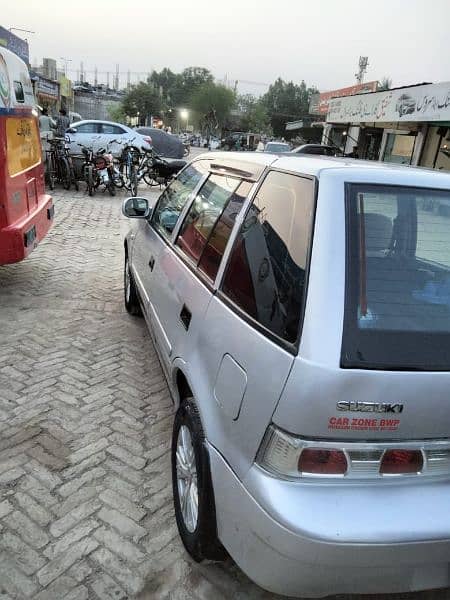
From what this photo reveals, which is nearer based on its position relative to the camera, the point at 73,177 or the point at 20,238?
the point at 20,238

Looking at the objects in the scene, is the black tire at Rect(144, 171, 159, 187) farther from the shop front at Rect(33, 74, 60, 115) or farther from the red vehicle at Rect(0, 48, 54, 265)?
the shop front at Rect(33, 74, 60, 115)

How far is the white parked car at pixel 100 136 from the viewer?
1577 centimetres

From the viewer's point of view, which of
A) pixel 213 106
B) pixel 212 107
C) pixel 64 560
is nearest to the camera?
pixel 64 560

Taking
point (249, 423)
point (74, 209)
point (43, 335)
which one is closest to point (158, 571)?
point (249, 423)

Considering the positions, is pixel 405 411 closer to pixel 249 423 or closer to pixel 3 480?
pixel 249 423

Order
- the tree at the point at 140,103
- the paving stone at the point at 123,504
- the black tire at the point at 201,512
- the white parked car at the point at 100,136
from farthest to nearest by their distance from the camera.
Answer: the tree at the point at 140,103, the white parked car at the point at 100,136, the paving stone at the point at 123,504, the black tire at the point at 201,512

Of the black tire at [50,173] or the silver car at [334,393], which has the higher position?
the silver car at [334,393]

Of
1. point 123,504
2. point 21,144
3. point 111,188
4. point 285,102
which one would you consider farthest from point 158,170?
point 285,102

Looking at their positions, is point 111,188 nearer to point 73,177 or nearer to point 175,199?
point 73,177

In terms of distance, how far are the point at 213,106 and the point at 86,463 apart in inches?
3485

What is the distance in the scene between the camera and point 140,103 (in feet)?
233

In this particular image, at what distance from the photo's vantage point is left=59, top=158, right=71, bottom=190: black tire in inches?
486

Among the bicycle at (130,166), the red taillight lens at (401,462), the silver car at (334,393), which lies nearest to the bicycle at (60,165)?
the bicycle at (130,166)

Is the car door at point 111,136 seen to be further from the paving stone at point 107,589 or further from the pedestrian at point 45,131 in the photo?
the paving stone at point 107,589
